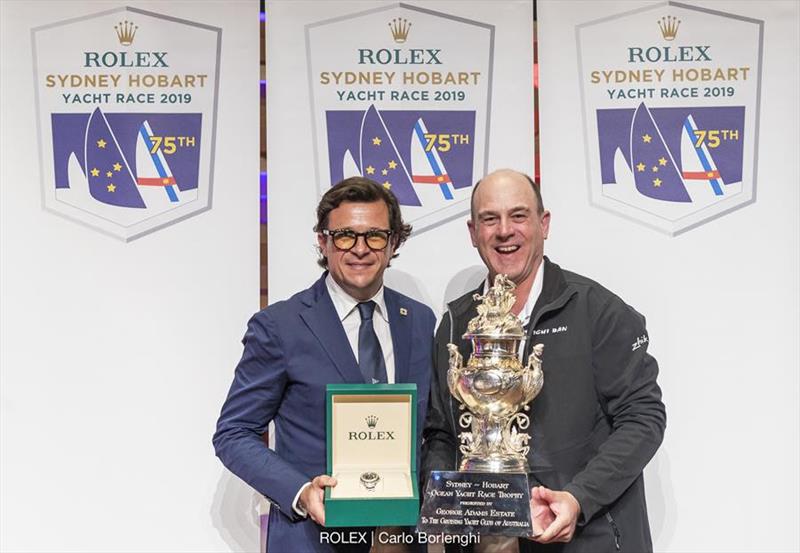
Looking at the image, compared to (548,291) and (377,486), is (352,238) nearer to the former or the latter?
(548,291)

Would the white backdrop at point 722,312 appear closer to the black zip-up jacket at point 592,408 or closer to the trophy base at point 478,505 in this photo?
the black zip-up jacket at point 592,408

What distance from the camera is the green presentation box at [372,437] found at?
2.15 meters

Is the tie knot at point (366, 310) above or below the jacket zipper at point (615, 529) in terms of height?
above

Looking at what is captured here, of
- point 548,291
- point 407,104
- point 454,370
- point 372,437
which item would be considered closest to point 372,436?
point 372,437

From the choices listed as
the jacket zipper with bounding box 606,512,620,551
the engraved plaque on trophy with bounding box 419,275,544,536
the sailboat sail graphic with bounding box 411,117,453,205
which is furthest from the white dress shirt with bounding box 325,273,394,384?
the sailboat sail graphic with bounding box 411,117,453,205

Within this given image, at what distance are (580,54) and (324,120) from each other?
0.90 m

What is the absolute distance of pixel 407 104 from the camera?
3.14m

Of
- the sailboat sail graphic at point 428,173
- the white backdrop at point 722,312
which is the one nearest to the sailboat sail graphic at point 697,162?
the white backdrop at point 722,312

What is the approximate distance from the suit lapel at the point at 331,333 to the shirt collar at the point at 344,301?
0.03 metres

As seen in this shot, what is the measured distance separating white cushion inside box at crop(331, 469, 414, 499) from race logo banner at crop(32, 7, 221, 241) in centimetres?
131

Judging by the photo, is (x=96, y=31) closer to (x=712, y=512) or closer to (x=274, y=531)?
(x=274, y=531)

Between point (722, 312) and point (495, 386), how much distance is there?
134cm

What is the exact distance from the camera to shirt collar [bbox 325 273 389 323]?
2.43 meters

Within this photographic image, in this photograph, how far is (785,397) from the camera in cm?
311
